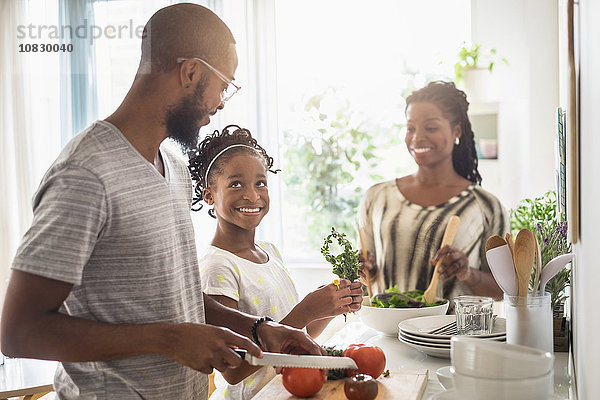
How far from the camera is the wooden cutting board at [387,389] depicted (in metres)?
1.31

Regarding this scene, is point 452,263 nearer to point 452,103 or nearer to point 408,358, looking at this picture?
point 408,358

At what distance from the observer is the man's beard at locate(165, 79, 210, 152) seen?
1.32 meters

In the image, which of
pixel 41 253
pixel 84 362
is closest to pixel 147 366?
pixel 84 362

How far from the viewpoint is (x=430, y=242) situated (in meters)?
2.72

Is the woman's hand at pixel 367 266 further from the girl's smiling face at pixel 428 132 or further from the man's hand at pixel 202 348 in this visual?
the man's hand at pixel 202 348

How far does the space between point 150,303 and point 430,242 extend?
168 cm

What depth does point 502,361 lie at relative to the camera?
0.91 metres

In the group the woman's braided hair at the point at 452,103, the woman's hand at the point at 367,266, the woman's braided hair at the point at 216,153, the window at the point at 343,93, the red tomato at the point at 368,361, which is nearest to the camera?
the red tomato at the point at 368,361

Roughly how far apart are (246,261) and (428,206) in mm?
1119

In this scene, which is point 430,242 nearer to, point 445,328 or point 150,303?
point 445,328

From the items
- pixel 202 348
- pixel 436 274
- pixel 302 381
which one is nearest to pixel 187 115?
pixel 202 348

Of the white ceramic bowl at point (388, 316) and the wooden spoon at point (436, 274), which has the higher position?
the wooden spoon at point (436, 274)

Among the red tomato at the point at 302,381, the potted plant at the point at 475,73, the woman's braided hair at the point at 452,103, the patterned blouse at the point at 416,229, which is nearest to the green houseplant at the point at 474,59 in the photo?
the potted plant at the point at 475,73

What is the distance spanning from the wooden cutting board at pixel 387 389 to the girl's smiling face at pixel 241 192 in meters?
0.62
